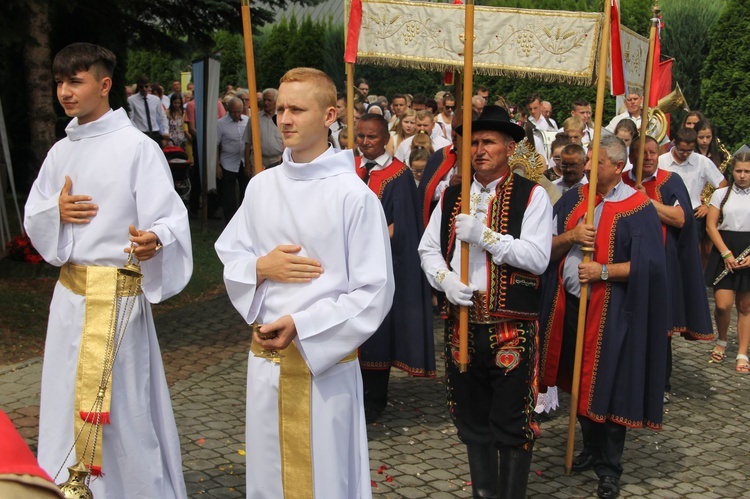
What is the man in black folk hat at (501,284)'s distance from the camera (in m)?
4.61

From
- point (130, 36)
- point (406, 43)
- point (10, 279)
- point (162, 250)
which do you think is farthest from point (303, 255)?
point (130, 36)

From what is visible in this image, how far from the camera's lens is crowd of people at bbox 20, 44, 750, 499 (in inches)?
142

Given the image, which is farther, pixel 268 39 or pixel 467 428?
pixel 268 39

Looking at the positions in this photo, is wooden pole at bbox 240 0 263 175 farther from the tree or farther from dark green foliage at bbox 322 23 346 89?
dark green foliage at bbox 322 23 346 89

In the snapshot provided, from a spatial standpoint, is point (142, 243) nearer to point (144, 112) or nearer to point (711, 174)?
point (711, 174)

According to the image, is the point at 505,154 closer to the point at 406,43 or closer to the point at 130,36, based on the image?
the point at 406,43

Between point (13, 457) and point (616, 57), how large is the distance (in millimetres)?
5015

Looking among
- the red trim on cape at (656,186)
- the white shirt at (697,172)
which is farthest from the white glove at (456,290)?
the white shirt at (697,172)

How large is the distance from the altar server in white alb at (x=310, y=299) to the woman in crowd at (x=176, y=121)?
12.7 m

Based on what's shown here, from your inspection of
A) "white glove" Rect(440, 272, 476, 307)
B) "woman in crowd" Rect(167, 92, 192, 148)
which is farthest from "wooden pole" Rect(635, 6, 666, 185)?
"woman in crowd" Rect(167, 92, 192, 148)

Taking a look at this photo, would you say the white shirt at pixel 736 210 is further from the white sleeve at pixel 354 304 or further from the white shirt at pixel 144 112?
the white shirt at pixel 144 112

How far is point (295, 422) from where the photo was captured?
3.63 meters

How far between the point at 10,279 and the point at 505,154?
21.6ft

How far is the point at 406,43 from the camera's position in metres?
6.12
